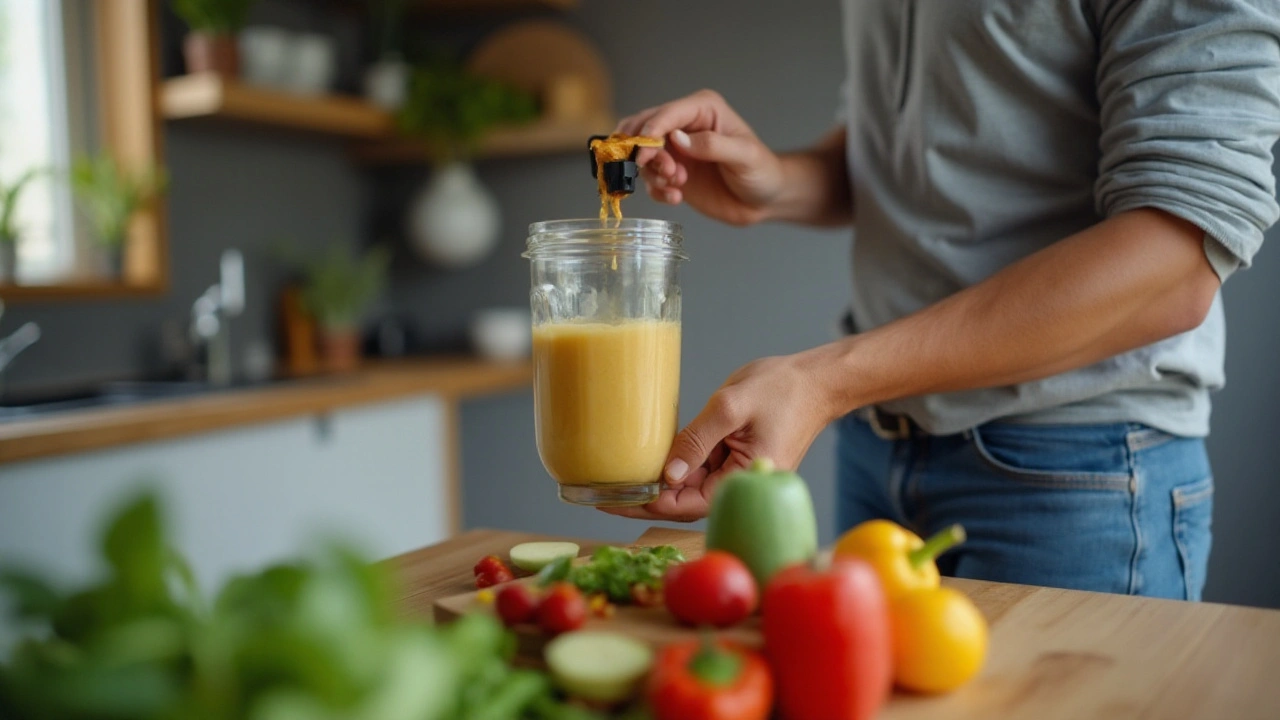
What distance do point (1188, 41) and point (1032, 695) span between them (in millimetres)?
661

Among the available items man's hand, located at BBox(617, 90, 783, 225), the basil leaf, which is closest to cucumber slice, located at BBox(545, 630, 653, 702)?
the basil leaf

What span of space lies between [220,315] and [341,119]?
628 mm

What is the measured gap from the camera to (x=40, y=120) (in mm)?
2584

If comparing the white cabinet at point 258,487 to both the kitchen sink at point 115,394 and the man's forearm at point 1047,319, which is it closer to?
the kitchen sink at point 115,394

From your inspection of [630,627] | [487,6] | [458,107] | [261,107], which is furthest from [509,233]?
[630,627]

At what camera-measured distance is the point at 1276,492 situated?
67.9 inches

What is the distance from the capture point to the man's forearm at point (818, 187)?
1.44 m

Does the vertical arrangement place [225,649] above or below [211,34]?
below

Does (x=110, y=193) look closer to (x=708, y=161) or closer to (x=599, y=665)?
(x=708, y=161)

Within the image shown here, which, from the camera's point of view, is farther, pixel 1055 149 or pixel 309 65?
pixel 309 65

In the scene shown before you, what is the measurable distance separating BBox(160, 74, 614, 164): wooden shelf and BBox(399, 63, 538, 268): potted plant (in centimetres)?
6

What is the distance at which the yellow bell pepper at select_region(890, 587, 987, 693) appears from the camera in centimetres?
69

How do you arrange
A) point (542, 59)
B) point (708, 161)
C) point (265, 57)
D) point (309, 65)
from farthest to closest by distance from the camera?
point (542, 59) < point (309, 65) < point (265, 57) < point (708, 161)

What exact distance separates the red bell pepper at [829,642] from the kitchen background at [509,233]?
176cm
